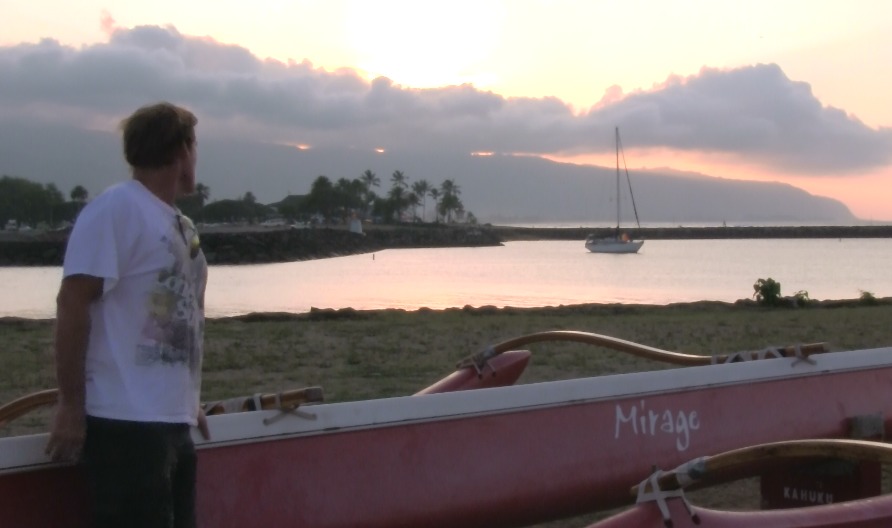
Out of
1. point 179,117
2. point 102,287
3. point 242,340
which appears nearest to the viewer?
point 102,287

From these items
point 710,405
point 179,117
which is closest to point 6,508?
point 179,117

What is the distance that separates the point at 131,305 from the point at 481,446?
1.46 metres

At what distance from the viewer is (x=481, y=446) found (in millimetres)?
3111

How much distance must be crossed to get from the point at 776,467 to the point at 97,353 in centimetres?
261

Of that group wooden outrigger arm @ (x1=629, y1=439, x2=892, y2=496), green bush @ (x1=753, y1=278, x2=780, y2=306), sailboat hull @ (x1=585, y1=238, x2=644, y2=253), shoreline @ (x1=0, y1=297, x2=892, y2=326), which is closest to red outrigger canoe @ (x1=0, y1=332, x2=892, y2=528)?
wooden outrigger arm @ (x1=629, y1=439, x2=892, y2=496)

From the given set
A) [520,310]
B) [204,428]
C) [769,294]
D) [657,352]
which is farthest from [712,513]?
[769,294]

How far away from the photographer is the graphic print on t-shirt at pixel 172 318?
1.99m

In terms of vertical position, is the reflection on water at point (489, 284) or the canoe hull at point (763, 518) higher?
the canoe hull at point (763, 518)

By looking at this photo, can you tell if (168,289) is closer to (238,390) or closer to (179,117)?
(179,117)

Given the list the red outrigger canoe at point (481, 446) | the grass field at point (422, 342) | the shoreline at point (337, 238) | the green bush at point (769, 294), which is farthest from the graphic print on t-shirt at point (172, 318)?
the shoreline at point (337, 238)

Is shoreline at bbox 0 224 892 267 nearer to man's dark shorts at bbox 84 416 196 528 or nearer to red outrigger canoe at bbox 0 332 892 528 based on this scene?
red outrigger canoe at bbox 0 332 892 528

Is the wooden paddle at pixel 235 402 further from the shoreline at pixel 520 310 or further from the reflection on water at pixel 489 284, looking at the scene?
the reflection on water at pixel 489 284

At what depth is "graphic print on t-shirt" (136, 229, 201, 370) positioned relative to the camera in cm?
199

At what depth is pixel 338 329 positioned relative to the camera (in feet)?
32.3
